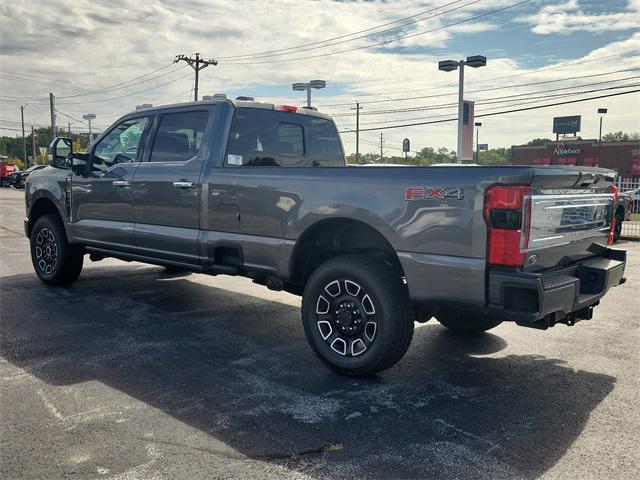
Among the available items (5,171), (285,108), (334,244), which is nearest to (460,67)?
(285,108)

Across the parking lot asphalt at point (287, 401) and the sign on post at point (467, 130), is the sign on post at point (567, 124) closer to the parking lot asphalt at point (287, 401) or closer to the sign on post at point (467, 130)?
the sign on post at point (467, 130)

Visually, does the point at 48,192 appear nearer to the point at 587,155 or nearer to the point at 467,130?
the point at 467,130

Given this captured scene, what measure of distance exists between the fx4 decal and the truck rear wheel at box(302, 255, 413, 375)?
24.4 inches

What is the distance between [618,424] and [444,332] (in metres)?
2.17

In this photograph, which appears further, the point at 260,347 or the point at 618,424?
the point at 260,347

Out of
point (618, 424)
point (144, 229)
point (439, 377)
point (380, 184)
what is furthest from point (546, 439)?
point (144, 229)

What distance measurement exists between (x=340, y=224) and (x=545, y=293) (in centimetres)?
160

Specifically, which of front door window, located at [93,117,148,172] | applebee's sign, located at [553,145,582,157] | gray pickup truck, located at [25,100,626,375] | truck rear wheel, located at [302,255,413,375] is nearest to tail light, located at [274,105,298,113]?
gray pickup truck, located at [25,100,626,375]

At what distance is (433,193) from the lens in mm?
3746

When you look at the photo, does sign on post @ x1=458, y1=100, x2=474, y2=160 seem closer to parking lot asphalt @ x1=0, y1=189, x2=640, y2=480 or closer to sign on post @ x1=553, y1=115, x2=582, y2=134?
parking lot asphalt @ x1=0, y1=189, x2=640, y2=480

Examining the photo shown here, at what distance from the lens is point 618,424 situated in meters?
3.55

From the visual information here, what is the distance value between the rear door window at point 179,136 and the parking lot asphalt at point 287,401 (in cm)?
163

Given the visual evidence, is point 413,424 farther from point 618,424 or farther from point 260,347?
point 260,347

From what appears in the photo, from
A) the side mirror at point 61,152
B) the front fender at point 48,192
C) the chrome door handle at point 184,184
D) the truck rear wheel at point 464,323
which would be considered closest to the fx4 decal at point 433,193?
the truck rear wheel at point 464,323
